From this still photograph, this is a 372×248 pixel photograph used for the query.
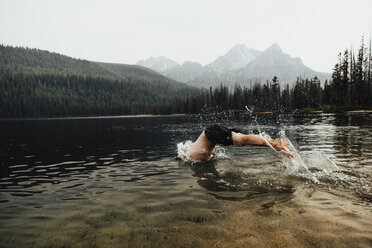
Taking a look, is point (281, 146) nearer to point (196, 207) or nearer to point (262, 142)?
point (262, 142)

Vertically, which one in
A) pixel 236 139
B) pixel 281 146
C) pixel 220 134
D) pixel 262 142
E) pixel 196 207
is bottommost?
pixel 196 207

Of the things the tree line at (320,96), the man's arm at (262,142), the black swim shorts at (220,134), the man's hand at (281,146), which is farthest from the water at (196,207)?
the tree line at (320,96)

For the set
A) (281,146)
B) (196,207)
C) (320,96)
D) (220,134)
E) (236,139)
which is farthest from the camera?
(320,96)

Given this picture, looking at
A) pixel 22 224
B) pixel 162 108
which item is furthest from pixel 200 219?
pixel 162 108

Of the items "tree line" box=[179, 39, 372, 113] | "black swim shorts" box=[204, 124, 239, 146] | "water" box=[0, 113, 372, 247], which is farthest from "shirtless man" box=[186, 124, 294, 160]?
"tree line" box=[179, 39, 372, 113]

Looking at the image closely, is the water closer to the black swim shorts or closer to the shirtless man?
the shirtless man

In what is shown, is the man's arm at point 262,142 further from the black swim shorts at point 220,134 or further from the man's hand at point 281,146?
the black swim shorts at point 220,134

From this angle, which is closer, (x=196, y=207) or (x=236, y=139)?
(x=196, y=207)

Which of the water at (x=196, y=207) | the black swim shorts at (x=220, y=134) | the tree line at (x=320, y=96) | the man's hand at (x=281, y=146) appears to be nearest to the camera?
the water at (x=196, y=207)

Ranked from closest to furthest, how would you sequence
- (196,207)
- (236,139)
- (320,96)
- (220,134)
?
(196,207)
(236,139)
(220,134)
(320,96)

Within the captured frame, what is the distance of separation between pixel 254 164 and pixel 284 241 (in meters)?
6.26

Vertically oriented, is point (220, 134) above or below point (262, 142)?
above

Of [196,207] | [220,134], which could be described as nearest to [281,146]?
[220,134]

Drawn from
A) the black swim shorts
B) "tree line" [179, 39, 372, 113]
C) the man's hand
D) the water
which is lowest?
the water
